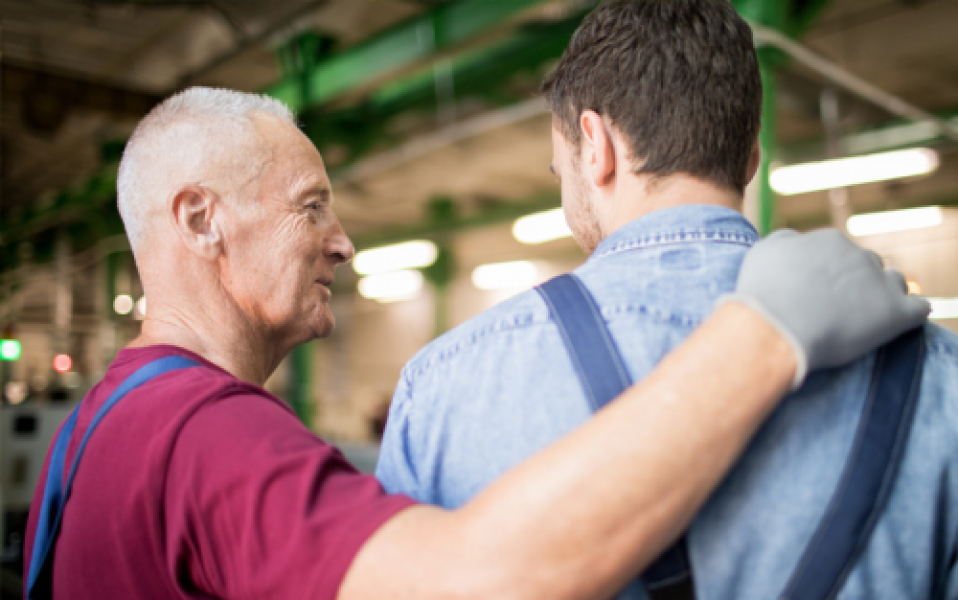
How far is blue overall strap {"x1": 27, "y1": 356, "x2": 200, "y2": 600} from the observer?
3.55 ft

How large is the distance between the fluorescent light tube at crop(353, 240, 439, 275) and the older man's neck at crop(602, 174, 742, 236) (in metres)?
10.6

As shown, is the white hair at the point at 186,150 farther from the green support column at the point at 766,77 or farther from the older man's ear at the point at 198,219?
the green support column at the point at 766,77

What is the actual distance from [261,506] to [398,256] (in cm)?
1161

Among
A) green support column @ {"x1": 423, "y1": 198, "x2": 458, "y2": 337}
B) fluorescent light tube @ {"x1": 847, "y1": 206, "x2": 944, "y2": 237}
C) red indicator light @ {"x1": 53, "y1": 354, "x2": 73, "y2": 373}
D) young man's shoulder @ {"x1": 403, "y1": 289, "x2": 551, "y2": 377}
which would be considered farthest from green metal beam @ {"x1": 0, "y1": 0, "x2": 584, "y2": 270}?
fluorescent light tube @ {"x1": 847, "y1": 206, "x2": 944, "y2": 237}

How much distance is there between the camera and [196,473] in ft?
2.95

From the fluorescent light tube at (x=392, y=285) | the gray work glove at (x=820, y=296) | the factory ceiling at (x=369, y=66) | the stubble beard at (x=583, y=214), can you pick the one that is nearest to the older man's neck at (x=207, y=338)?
the stubble beard at (x=583, y=214)

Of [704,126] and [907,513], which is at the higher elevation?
[704,126]

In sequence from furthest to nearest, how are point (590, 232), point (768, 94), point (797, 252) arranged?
point (768, 94)
point (590, 232)
point (797, 252)

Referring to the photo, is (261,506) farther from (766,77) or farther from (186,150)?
(766,77)

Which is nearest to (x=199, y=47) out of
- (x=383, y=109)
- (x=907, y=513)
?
(x=383, y=109)

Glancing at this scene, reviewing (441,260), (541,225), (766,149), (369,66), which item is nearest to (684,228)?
(766,149)

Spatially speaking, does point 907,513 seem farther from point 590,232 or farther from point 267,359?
point 267,359

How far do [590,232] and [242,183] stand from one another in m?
0.69

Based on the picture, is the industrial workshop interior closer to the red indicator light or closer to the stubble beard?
the red indicator light
